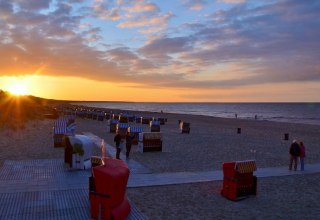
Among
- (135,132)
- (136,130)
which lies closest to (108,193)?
(136,130)

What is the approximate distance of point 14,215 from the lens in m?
9.14

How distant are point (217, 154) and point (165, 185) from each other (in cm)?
860

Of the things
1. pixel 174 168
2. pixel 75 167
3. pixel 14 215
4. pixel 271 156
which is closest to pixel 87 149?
pixel 75 167

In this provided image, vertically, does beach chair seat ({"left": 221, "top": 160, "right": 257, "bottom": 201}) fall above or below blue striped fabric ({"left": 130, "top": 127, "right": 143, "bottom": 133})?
below

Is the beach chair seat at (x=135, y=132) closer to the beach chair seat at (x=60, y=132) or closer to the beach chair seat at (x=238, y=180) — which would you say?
the beach chair seat at (x=60, y=132)

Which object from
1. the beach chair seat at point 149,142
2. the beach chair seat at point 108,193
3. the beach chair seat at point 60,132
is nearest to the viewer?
the beach chair seat at point 108,193

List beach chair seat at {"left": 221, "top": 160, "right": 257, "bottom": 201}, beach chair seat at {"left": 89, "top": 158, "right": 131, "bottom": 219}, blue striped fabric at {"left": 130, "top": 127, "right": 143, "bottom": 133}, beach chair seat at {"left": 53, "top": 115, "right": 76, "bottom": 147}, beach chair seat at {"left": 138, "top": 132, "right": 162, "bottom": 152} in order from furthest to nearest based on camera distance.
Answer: blue striped fabric at {"left": 130, "top": 127, "right": 143, "bottom": 133} < beach chair seat at {"left": 53, "top": 115, "right": 76, "bottom": 147} < beach chair seat at {"left": 138, "top": 132, "right": 162, "bottom": 152} < beach chair seat at {"left": 221, "top": 160, "right": 257, "bottom": 201} < beach chair seat at {"left": 89, "top": 158, "right": 131, "bottom": 219}

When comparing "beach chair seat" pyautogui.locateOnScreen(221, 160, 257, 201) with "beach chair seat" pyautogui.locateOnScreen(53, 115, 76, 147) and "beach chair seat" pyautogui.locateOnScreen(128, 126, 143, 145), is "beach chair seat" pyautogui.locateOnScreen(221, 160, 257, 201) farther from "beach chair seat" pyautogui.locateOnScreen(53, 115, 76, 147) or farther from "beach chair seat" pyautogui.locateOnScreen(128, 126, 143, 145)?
"beach chair seat" pyautogui.locateOnScreen(128, 126, 143, 145)

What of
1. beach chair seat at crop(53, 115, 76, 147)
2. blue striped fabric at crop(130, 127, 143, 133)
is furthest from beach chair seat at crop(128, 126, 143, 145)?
beach chair seat at crop(53, 115, 76, 147)

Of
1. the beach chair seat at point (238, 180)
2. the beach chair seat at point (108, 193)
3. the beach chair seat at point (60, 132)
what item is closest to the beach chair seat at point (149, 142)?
the beach chair seat at point (60, 132)

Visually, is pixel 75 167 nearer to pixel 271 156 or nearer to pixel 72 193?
pixel 72 193

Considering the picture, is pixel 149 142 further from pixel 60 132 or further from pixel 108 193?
pixel 108 193

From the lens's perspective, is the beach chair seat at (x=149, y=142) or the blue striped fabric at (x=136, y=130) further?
the blue striped fabric at (x=136, y=130)

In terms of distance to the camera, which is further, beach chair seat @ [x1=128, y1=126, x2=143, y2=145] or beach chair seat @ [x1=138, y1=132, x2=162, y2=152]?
beach chair seat @ [x1=128, y1=126, x2=143, y2=145]
